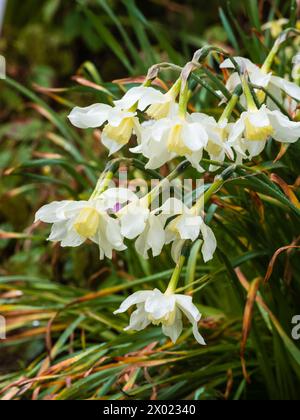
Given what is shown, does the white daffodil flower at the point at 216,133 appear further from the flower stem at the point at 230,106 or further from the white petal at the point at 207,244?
the white petal at the point at 207,244

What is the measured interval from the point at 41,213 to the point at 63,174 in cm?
174

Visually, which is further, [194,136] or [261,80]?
[261,80]

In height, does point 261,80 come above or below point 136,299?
above

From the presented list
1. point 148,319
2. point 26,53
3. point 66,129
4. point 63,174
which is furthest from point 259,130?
point 26,53

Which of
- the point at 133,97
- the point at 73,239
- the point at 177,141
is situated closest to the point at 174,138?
the point at 177,141

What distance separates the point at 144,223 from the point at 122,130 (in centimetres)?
16

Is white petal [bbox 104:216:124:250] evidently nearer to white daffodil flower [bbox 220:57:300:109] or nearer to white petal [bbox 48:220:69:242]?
white petal [bbox 48:220:69:242]

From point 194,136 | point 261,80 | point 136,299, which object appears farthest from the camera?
point 261,80

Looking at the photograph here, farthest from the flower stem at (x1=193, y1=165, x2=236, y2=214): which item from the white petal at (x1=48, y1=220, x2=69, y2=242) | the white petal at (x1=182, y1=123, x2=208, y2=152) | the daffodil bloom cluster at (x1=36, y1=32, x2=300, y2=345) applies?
the white petal at (x1=48, y1=220, x2=69, y2=242)

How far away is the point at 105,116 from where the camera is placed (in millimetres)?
1105

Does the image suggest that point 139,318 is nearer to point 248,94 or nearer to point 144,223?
point 144,223

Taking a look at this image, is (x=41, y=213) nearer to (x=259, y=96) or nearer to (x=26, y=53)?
(x=259, y=96)

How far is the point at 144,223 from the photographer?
101cm

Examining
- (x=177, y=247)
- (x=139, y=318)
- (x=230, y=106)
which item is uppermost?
(x=230, y=106)
